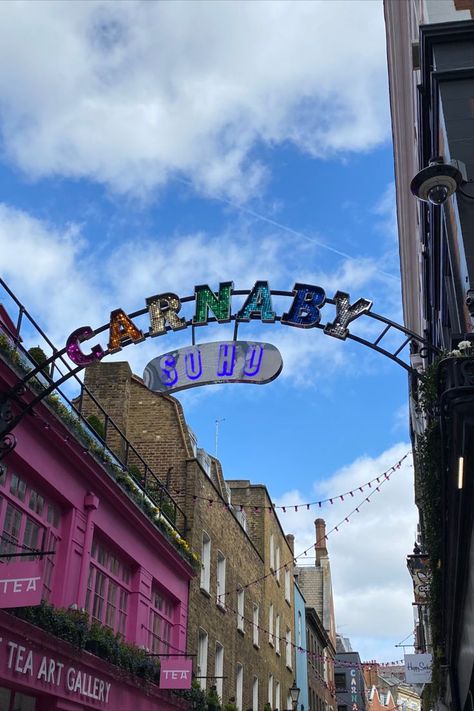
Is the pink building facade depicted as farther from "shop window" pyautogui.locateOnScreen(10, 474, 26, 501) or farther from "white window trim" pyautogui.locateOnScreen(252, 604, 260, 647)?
"white window trim" pyautogui.locateOnScreen(252, 604, 260, 647)

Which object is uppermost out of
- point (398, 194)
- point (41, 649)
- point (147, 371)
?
point (398, 194)

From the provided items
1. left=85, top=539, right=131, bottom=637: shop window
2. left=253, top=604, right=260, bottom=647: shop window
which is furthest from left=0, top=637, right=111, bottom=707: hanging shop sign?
left=253, top=604, right=260, bottom=647: shop window

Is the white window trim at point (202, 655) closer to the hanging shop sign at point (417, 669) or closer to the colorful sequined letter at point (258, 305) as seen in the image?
the hanging shop sign at point (417, 669)

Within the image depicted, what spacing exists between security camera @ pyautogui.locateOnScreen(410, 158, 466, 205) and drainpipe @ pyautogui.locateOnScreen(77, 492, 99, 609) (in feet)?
31.6

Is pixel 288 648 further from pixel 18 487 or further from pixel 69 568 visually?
pixel 18 487

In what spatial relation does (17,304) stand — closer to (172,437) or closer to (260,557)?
(172,437)

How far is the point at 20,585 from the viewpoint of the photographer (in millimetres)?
10062

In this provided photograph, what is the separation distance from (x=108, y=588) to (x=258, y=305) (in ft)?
25.9

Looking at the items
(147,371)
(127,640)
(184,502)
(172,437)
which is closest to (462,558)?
(147,371)

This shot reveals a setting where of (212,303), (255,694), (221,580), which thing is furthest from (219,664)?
(212,303)

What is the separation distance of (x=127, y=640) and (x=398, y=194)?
12.2m

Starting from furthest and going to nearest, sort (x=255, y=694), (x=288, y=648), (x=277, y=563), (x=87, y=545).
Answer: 1. (x=288, y=648)
2. (x=277, y=563)
3. (x=255, y=694)
4. (x=87, y=545)

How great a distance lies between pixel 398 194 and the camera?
18.2 meters

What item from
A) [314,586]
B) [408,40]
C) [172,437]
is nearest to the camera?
[408,40]
